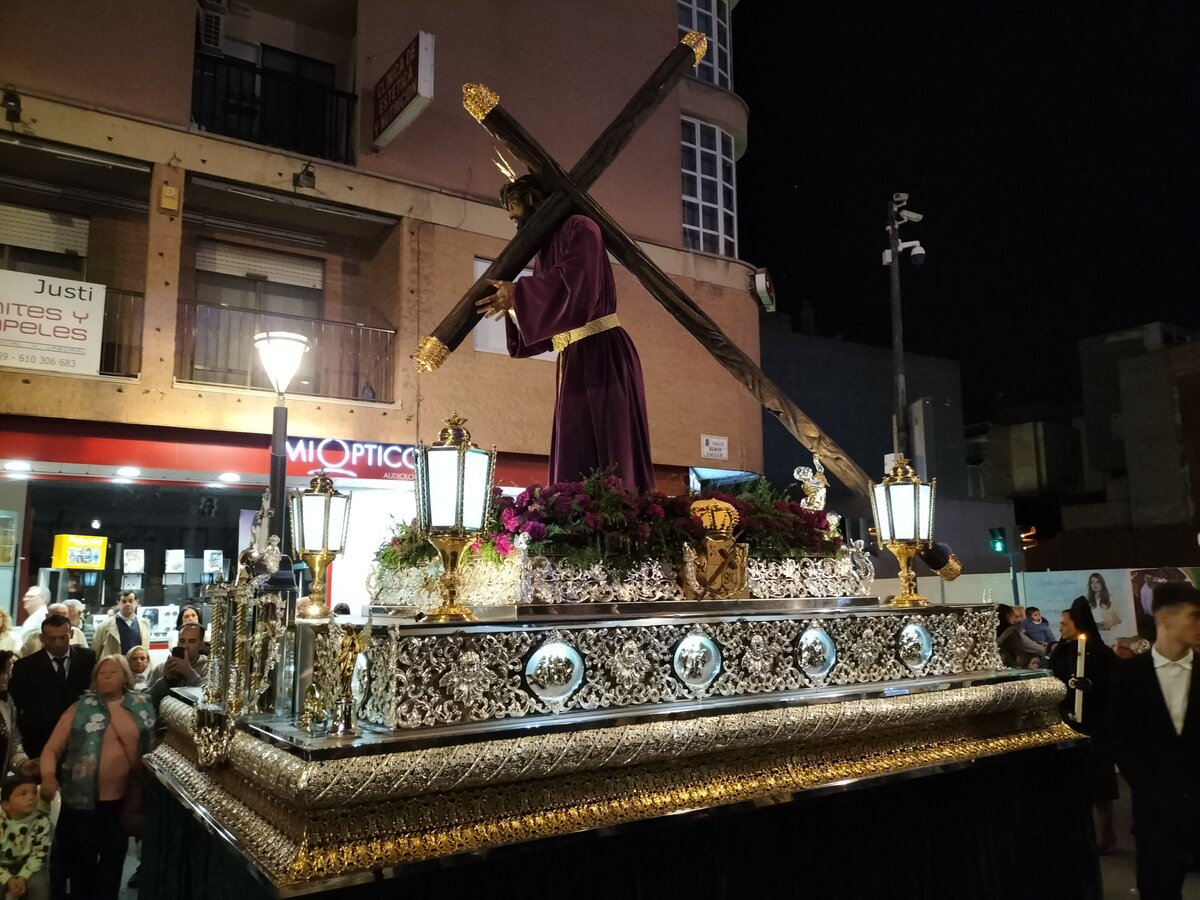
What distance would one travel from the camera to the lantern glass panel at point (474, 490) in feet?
8.71

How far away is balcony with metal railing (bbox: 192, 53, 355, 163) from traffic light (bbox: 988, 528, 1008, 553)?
9344 mm

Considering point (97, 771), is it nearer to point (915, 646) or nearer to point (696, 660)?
point (696, 660)

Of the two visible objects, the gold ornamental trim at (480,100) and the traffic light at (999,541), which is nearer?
the gold ornamental trim at (480,100)

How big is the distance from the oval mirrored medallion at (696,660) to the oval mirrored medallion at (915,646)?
1054mm

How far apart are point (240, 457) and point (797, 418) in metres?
6.81

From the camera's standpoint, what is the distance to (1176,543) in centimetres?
1700

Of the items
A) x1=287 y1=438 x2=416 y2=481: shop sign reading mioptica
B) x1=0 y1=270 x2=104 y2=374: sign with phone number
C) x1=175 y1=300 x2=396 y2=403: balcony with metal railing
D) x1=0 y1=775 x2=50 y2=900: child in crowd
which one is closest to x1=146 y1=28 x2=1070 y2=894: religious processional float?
x1=0 y1=775 x2=50 y2=900: child in crowd

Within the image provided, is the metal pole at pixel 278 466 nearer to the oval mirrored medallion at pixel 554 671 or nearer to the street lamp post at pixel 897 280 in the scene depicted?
the oval mirrored medallion at pixel 554 671

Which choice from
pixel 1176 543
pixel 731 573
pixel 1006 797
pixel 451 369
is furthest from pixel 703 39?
pixel 1176 543

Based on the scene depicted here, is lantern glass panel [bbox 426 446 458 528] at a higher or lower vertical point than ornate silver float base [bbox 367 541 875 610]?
higher

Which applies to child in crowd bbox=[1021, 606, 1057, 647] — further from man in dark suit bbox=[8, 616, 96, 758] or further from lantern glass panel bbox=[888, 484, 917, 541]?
man in dark suit bbox=[8, 616, 96, 758]

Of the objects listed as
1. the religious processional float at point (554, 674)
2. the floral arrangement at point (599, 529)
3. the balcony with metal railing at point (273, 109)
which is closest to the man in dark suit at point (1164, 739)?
the religious processional float at point (554, 674)

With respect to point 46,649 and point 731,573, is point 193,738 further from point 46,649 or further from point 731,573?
point 46,649

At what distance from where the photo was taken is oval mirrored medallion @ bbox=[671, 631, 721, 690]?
2.88 meters
